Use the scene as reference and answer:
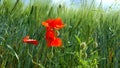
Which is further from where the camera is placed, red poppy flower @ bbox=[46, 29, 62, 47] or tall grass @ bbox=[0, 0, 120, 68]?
tall grass @ bbox=[0, 0, 120, 68]

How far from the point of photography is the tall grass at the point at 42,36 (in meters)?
2.44

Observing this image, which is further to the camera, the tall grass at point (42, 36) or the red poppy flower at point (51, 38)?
the tall grass at point (42, 36)

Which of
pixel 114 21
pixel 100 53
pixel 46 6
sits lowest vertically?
pixel 100 53

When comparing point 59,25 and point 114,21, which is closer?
point 59,25

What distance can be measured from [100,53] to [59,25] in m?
1.02

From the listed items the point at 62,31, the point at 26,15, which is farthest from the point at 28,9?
the point at 62,31

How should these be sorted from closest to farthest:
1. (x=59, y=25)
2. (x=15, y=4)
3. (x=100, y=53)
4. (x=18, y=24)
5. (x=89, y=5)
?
1. (x=59, y=25)
2. (x=15, y=4)
3. (x=18, y=24)
4. (x=89, y=5)
5. (x=100, y=53)

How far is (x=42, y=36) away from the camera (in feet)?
8.45

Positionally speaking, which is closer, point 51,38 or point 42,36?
point 51,38

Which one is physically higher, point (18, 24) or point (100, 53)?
point (18, 24)

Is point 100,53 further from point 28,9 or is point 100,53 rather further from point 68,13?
point 28,9

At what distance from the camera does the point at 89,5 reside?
2.85 meters

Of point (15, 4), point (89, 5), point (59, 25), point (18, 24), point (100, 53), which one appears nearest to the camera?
point (59, 25)

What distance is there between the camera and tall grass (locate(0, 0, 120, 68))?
2439mm
